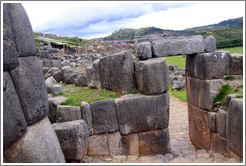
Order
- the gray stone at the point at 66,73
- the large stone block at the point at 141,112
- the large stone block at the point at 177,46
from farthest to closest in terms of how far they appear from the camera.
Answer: the gray stone at the point at 66,73, the large stone block at the point at 177,46, the large stone block at the point at 141,112

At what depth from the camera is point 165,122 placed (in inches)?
186

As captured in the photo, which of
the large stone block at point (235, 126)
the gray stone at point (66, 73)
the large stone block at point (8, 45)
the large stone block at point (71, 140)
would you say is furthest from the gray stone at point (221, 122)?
the gray stone at point (66, 73)

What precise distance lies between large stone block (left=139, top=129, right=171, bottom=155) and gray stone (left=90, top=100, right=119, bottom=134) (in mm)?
875

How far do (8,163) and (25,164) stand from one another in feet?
0.68

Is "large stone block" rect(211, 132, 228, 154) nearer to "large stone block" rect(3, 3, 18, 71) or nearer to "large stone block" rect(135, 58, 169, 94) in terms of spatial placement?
"large stone block" rect(135, 58, 169, 94)

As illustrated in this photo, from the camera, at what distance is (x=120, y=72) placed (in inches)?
192

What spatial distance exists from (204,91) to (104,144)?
330cm

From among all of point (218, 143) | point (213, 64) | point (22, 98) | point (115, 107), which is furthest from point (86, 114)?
point (213, 64)

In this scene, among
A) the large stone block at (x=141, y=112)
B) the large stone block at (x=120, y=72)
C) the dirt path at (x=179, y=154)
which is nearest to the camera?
the dirt path at (x=179, y=154)

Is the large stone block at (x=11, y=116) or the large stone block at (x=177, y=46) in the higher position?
the large stone block at (x=177, y=46)

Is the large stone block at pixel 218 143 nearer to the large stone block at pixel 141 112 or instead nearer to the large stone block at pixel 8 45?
the large stone block at pixel 141 112

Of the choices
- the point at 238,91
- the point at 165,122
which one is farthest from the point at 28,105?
the point at 238,91

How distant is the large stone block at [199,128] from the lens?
19.1ft

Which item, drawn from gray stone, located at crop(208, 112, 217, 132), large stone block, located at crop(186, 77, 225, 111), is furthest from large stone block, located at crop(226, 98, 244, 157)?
large stone block, located at crop(186, 77, 225, 111)
